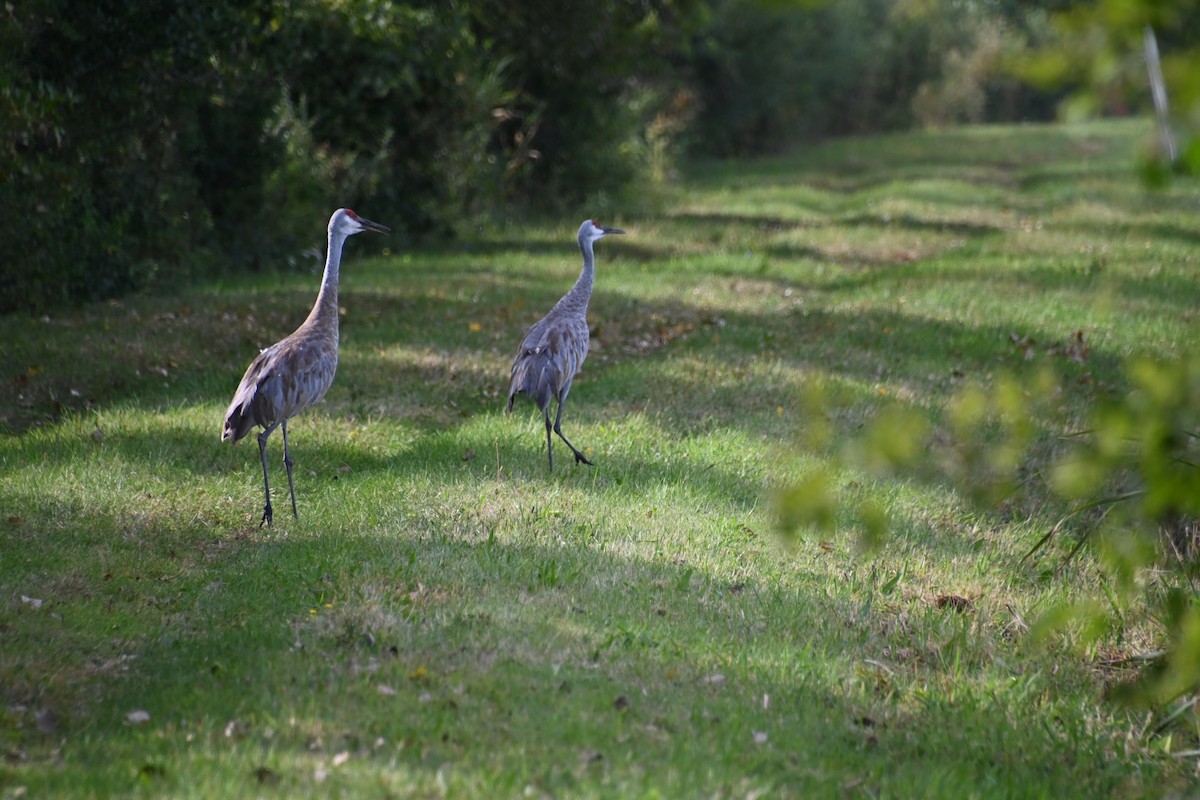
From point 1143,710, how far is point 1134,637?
3.67ft

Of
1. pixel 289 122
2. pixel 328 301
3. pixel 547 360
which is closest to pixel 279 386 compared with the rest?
pixel 328 301

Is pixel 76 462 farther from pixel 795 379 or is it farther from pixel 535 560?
pixel 795 379

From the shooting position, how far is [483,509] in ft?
27.2

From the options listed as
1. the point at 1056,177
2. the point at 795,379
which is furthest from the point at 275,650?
the point at 1056,177

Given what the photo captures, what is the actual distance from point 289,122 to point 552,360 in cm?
1094

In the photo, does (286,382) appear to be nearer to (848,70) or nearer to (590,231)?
(590,231)

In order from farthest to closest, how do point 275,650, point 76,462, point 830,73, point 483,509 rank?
point 830,73
point 76,462
point 483,509
point 275,650

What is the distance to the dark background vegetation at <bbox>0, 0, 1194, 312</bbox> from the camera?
14.2 meters

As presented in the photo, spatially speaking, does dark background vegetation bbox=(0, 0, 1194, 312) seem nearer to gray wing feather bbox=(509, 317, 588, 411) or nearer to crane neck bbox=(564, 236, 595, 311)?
gray wing feather bbox=(509, 317, 588, 411)

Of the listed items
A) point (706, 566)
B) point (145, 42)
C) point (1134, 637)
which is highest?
point (145, 42)

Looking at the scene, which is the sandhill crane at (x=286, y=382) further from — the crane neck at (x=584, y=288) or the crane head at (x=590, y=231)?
the crane head at (x=590, y=231)

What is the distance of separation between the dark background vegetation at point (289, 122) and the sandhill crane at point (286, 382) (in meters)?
5.08

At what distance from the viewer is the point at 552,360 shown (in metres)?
9.54

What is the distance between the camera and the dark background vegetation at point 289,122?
1418cm
